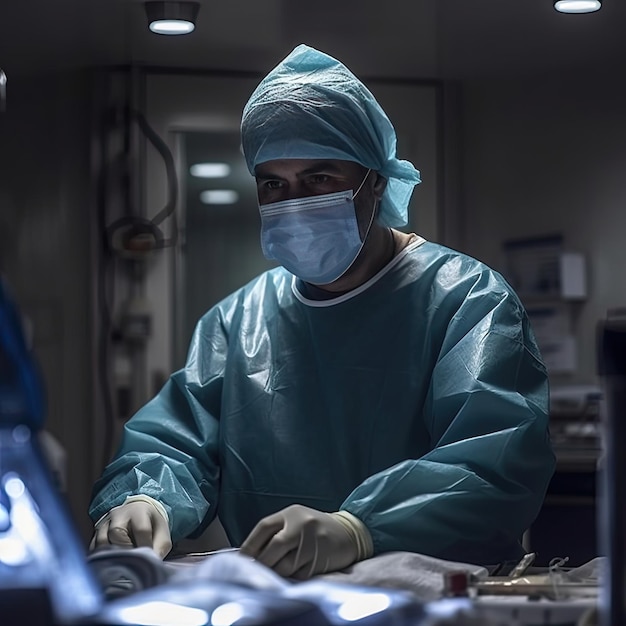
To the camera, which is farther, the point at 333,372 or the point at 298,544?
the point at 333,372

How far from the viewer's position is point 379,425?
1795 mm

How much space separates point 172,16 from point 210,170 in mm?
597

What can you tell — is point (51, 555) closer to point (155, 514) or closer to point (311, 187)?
point (155, 514)

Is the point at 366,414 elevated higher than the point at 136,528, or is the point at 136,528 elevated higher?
the point at 366,414

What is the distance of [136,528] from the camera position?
1538 millimetres

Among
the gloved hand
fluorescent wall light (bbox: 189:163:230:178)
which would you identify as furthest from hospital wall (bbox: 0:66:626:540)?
the gloved hand

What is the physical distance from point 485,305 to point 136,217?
1955 mm

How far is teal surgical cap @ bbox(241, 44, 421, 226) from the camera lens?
1.79m

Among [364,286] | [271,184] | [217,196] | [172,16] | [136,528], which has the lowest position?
[136,528]

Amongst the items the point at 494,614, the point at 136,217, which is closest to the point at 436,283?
the point at 494,614

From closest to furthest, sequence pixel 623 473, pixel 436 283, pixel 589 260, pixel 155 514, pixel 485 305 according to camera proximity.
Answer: pixel 623 473
pixel 155 514
pixel 485 305
pixel 436 283
pixel 589 260

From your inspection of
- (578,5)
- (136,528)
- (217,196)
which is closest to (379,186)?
(136,528)

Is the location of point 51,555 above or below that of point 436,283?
below

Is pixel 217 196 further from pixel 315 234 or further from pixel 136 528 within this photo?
pixel 136 528
